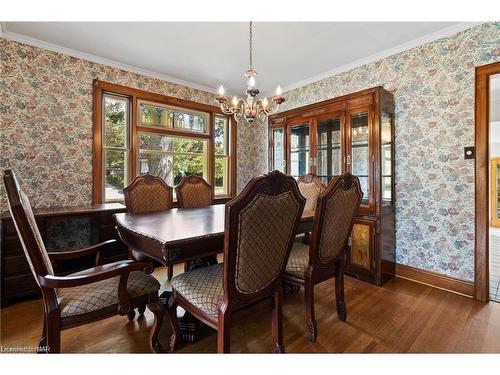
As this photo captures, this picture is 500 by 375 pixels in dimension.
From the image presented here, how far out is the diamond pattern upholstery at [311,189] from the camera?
259cm

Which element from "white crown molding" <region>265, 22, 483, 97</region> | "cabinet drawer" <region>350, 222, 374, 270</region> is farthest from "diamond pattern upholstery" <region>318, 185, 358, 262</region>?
"white crown molding" <region>265, 22, 483, 97</region>

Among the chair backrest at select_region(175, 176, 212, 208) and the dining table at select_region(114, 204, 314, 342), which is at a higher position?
the chair backrest at select_region(175, 176, 212, 208)

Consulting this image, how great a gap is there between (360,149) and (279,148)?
51.0 inches

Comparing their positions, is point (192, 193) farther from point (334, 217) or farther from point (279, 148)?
point (334, 217)

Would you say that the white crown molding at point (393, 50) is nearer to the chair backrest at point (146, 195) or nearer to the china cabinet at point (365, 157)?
the china cabinet at point (365, 157)

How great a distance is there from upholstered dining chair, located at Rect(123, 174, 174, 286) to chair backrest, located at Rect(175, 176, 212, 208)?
129 mm

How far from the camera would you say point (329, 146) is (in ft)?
10.4

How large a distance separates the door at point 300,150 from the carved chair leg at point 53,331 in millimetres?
2916

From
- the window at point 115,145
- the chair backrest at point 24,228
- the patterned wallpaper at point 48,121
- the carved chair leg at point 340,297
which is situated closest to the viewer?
the chair backrest at point 24,228

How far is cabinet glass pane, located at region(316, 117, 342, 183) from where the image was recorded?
3057mm

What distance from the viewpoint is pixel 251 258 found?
123 centimetres

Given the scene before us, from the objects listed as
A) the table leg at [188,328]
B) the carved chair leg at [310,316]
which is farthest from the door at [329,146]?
the table leg at [188,328]

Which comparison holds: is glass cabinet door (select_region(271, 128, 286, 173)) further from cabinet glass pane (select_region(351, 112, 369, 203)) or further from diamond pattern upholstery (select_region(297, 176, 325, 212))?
cabinet glass pane (select_region(351, 112, 369, 203))
